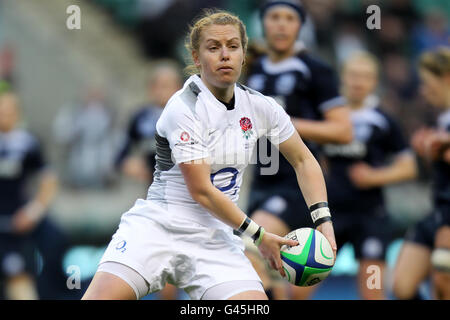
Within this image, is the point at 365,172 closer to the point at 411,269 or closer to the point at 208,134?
the point at 411,269

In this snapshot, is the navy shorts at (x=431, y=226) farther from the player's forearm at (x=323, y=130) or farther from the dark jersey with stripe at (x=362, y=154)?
the player's forearm at (x=323, y=130)

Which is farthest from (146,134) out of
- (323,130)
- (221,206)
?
(221,206)

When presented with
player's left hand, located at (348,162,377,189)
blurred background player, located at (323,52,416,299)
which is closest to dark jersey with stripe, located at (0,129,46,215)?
blurred background player, located at (323,52,416,299)

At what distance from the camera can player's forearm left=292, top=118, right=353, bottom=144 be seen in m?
6.24

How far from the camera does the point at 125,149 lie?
9.15 m

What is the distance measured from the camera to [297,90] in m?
6.53

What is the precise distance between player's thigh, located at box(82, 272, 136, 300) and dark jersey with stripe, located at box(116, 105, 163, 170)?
14.8 feet

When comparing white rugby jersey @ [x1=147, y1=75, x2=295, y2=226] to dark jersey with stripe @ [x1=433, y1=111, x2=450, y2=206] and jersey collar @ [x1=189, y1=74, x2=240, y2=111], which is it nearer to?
jersey collar @ [x1=189, y1=74, x2=240, y2=111]

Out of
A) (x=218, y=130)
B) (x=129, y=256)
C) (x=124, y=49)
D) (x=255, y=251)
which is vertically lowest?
(x=255, y=251)
